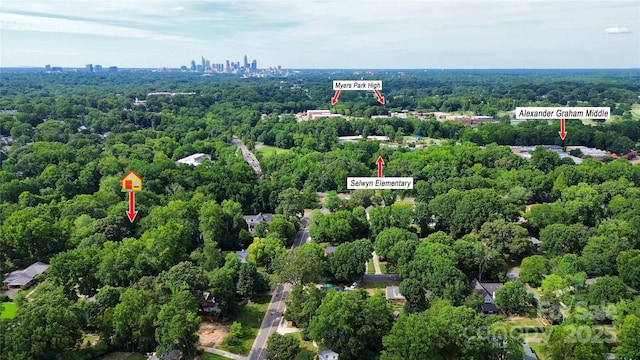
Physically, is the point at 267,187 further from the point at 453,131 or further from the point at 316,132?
the point at 453,131

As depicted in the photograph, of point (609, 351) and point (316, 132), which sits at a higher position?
point (316, 132)

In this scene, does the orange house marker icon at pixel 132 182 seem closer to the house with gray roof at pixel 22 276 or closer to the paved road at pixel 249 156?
the house with gray roof at pixel 22 276

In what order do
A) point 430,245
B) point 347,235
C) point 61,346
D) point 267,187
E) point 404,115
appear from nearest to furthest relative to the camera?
point 61,346, point 430,245, point 347,235, point 267,187, point 404,115

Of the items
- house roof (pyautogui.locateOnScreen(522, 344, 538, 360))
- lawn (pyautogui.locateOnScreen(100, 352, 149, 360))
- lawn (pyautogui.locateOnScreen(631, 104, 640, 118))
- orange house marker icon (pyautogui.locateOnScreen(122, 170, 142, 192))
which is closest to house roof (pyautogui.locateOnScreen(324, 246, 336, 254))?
lawn (pyautogui.locateOnScreen(100, 352, 149, 360))

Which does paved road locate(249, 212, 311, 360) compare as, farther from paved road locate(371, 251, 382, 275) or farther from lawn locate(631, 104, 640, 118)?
lawn locate(631, 104, 640, 118)

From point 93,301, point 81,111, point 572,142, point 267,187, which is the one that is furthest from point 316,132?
point 93,301

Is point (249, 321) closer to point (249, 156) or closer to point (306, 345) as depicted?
point (306, 345)

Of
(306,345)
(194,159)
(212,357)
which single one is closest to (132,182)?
(194,159)
